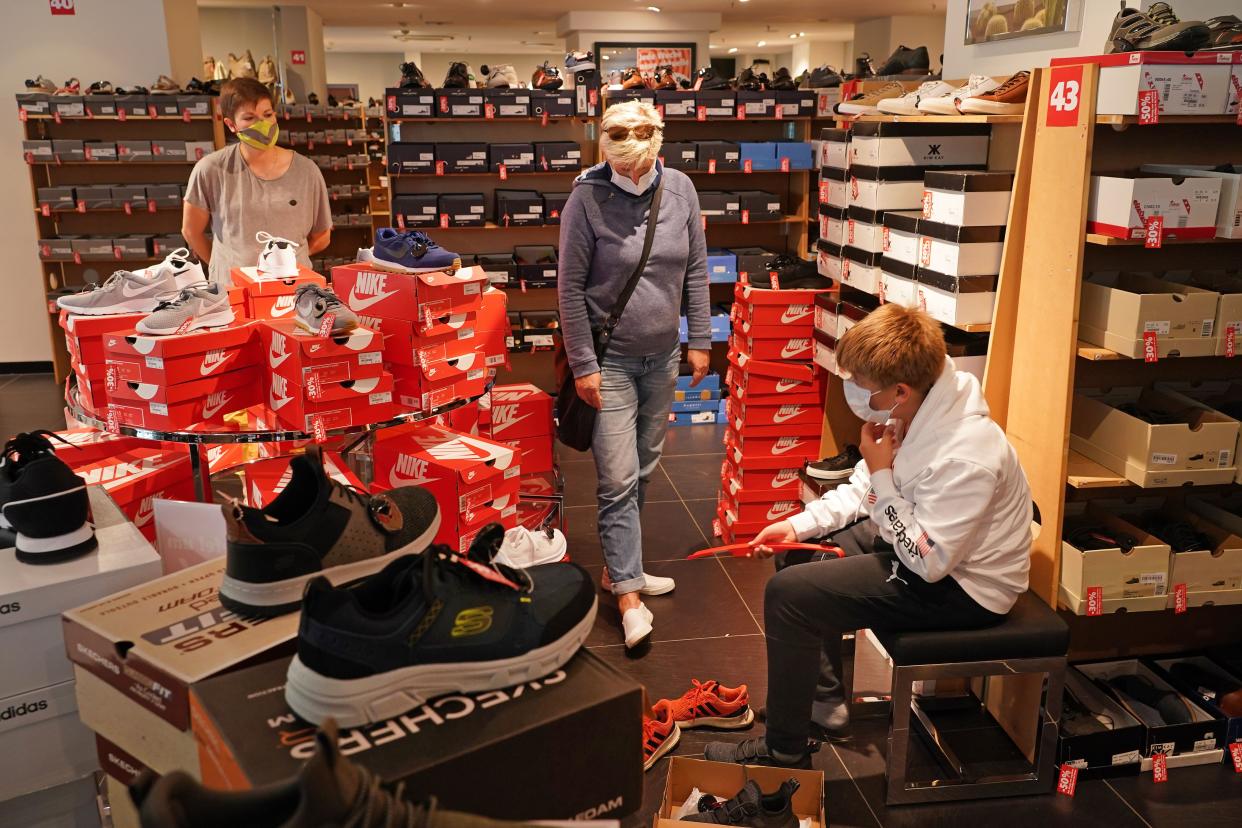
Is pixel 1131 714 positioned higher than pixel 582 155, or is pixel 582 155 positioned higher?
pixel 582 155

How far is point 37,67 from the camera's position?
7.62 metres

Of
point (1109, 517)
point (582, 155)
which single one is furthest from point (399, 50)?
point (1109, 517)

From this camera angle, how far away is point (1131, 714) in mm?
2861

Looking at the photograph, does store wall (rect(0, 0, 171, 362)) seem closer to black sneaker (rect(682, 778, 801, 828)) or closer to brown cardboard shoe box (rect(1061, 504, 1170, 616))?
black sneaker (rect(682, 778, 801, 828))

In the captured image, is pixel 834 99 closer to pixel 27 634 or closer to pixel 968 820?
pixel 968 820

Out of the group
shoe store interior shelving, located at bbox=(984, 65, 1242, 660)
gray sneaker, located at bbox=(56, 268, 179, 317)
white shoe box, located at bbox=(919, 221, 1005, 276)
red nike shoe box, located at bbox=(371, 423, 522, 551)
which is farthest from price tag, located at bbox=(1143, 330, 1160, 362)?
gray sneaker, located at bbox=(56, 268, 179, 317)

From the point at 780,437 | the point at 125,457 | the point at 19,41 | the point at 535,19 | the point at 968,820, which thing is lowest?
the point at 968,820

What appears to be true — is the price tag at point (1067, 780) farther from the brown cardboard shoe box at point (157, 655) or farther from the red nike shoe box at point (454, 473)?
the brown cardboard shoe box at point (157, 655)

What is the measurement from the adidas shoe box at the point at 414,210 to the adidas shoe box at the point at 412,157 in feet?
0.56

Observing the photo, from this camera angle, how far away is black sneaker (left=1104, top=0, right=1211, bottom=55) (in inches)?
101

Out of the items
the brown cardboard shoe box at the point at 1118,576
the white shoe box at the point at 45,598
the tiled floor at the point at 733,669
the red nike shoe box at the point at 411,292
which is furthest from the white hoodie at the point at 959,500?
the white shoe box at the point at 45,598

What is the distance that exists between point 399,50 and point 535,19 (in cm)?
925

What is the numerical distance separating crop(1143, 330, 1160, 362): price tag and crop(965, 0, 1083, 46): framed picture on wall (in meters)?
1.28

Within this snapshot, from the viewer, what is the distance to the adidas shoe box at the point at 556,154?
643 centimetres
